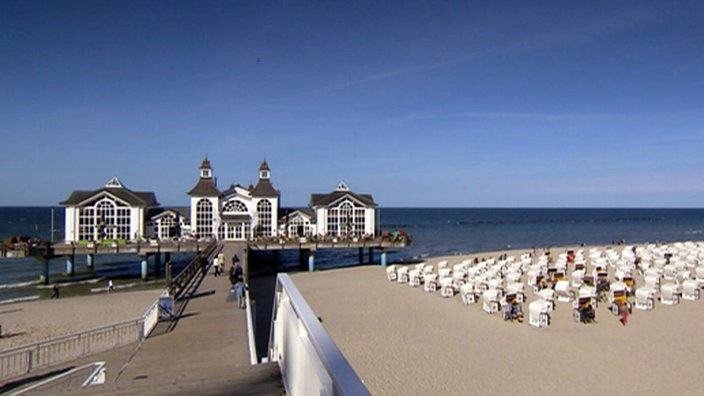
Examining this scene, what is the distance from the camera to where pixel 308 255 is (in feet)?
127

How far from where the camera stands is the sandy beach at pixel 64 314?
1750 centimetres

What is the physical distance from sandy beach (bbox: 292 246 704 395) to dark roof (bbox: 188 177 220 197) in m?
21.1

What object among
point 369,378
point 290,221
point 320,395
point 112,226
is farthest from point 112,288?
point 320,395

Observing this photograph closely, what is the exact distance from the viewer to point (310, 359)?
2555 millimetres

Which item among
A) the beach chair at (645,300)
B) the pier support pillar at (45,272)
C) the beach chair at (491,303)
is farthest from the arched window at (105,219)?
the beach chair at (645,300)

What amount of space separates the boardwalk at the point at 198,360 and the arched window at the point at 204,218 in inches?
885

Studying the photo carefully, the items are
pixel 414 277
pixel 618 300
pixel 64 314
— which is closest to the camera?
pixel 618 300

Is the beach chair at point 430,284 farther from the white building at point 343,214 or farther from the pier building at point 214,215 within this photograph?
the white building at point 343,214

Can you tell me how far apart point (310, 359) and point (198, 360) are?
7555 mm

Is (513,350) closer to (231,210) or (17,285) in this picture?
(231,210)

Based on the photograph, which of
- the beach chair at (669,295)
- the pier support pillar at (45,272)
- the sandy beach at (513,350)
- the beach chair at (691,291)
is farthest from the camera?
the pier support pillar at (45,272)

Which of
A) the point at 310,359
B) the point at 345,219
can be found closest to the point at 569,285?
the point at 310,359

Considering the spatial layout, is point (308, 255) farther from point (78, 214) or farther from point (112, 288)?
point (78, 214)

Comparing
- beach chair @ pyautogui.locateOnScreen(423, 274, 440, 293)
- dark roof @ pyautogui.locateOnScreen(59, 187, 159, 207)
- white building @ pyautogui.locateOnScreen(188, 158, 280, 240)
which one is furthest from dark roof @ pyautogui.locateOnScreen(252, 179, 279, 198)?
beach chair @ pyautogui.locateOnScreen(423, 274, 440, 293)
